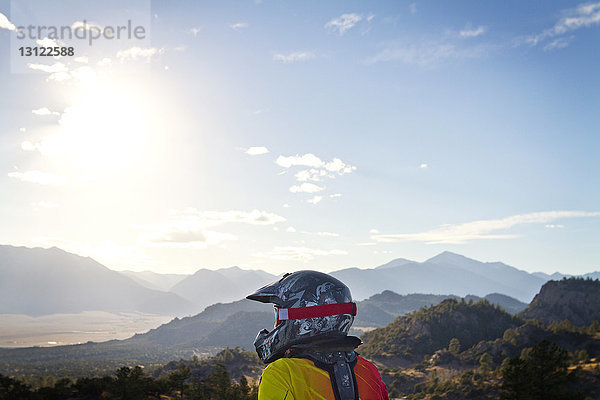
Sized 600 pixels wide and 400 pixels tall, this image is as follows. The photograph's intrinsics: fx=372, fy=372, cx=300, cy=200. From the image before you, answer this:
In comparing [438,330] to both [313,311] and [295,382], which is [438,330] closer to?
[313,311]

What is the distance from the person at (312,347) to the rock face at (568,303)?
163 meters

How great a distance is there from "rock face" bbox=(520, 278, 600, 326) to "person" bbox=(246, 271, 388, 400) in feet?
535

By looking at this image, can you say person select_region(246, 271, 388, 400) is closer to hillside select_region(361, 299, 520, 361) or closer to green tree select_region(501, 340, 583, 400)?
green tree select_region(501, 340, 583, 400)

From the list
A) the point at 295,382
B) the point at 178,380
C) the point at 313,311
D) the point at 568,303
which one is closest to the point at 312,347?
the point at 313,311

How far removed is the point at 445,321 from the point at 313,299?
151 meters

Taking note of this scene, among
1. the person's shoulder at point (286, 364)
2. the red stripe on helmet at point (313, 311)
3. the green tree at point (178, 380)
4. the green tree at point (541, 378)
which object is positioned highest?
the red stripe on helmet at point (313, 311)

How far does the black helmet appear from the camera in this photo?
14.0 ft

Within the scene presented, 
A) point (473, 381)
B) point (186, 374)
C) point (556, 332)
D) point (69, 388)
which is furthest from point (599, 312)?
point (69, 388)

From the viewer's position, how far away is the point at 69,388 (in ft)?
143

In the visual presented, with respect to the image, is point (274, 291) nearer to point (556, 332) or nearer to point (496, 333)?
point (556, 332)

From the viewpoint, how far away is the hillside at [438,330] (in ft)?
406

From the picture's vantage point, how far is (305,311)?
4258mm

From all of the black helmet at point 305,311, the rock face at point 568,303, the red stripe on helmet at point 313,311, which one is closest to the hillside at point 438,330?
the rock face at point 568,303

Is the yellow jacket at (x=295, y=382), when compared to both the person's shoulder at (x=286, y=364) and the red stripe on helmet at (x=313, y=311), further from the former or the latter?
the red stripe on helmet at (x=313, y=311)
